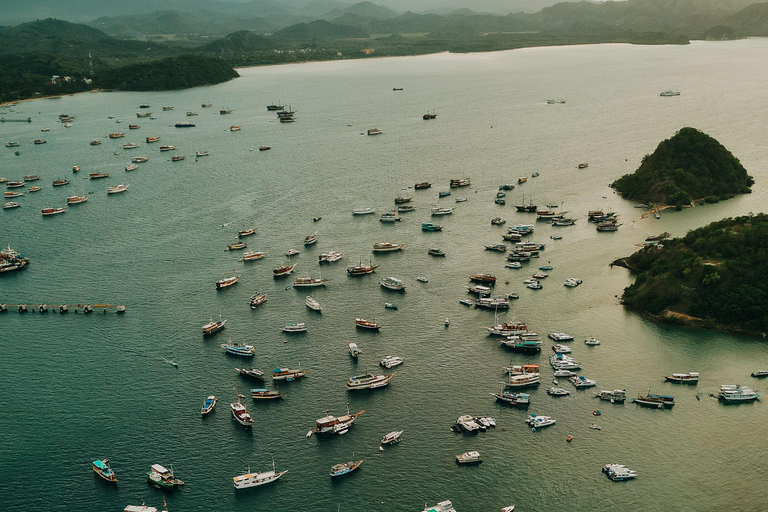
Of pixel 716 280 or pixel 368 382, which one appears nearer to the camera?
pixel 368 382

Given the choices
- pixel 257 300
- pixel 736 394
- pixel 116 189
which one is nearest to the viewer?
pixel 736 394

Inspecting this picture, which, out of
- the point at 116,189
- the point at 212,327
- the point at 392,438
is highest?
the point at 116,189

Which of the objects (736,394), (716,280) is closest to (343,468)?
(736,394)

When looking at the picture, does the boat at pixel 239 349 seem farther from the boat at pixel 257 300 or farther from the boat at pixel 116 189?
the boat at pixel 116 189

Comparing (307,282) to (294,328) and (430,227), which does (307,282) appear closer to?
(294,328)

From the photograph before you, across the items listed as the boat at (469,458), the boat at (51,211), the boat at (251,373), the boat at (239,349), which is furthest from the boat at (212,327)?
the boat at (51,211)

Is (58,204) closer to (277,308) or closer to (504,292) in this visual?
(277,308)

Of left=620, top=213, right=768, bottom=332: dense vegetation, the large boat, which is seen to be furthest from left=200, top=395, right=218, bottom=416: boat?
left=620, top=213, right=768, bottom=332: dense vegetation
